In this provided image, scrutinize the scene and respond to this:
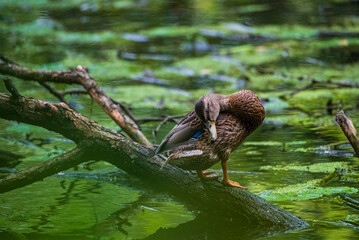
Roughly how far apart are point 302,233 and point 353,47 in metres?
6.40

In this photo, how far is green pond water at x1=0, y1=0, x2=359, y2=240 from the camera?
3.61 metres

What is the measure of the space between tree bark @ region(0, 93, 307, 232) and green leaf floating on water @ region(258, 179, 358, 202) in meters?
0.40

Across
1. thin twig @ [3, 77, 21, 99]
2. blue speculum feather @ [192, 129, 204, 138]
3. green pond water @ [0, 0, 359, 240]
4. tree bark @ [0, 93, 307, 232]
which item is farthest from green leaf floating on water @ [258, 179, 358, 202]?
thin twig @ [3, 77, 21, 99]

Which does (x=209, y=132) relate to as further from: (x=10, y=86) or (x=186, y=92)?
(x=186, y=92)

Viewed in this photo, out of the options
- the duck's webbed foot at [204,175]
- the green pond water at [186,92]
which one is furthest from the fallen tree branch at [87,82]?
the duck's webbed foot at [204,175]

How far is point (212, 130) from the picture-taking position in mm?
3238

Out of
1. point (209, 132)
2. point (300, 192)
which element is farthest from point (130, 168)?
point (300, 192)

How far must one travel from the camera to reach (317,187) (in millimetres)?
3984

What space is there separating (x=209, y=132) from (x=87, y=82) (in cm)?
165

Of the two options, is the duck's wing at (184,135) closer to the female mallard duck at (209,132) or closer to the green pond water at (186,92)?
the female mallard duck at (209,132)

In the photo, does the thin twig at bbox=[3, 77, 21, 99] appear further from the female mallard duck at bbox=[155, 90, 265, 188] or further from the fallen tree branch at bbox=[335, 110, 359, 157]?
the fallen tree branch at bbox=[335, 110, 359, 157]

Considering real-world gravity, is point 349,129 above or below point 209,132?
below

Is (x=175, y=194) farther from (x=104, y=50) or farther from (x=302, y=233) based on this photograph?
(x=104, y=50)

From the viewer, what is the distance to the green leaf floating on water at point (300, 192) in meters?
3.81
